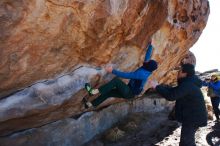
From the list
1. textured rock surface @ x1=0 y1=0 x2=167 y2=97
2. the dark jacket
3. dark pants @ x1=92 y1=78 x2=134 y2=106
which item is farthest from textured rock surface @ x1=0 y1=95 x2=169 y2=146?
the dark jacket

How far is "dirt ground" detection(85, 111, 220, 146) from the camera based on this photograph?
13250 mm

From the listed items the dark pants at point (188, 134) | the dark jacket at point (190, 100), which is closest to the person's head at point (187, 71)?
the dark jacket at point (190, 100)

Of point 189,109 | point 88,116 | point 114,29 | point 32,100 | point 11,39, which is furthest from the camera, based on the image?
point 88,116

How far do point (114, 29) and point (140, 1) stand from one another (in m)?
1.12

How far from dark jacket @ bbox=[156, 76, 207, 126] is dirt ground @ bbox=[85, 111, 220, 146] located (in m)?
3.36

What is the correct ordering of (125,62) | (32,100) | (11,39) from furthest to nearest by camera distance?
(125,62)
(32,100)
(11,39)

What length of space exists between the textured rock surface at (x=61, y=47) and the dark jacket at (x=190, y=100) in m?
2.33

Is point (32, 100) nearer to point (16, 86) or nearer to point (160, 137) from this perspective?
point (16, 86)

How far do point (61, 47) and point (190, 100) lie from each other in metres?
3.46

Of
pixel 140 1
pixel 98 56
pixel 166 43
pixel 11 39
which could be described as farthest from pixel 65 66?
pixel 166 43

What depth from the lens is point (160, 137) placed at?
13.9 m

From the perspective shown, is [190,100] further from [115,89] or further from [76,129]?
[76,129]

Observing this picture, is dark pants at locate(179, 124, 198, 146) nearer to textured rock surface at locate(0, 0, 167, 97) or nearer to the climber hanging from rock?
the climber hanging from rock

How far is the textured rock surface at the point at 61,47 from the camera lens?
8.76 metres
